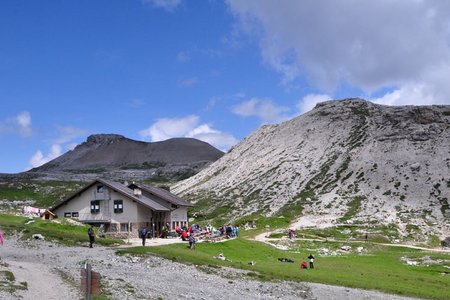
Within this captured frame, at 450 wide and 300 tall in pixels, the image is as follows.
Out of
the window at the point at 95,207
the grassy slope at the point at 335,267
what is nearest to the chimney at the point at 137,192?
the window at the point at 95,207

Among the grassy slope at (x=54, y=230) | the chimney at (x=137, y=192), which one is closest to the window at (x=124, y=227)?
the chimney at (x=137, y=192)

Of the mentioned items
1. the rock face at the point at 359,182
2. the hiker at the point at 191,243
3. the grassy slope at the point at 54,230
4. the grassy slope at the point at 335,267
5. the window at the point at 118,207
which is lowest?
the grassy slope at the point at 335,267

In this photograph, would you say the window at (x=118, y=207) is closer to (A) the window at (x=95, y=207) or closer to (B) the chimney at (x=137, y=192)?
(A) the window at (x=95, y=207)

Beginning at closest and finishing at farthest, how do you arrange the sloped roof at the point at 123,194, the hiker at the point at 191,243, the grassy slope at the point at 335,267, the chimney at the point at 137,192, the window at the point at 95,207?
the grassy slope at the point at 335,267 < the hiker at the point at 191,243 < the sloped roof at the point at 123,194 < the window at the point at 95,207 < the chimney at the point at 137,192

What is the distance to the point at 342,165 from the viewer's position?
177750 millimetres

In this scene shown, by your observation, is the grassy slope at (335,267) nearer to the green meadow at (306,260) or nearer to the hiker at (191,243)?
the green meadow at (306,260)

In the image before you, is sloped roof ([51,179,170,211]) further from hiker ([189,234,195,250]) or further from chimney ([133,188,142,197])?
hiker ([189,234,195,250])

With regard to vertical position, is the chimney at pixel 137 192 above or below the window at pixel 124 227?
above

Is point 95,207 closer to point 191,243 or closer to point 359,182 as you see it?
point 191,243

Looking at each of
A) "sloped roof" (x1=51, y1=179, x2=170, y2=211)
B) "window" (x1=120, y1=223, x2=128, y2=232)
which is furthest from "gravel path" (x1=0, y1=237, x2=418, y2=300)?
"window" (x1=120, y1=223, x2=128, y2=232)

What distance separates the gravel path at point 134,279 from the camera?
32719 millimetres

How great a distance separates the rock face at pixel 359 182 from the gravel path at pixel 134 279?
8473cm

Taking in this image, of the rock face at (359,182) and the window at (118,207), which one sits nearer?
the window at (118,207)

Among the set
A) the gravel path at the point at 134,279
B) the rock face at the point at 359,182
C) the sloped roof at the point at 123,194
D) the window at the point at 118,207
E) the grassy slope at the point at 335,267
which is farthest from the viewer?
the rock face at the point at 359,182
